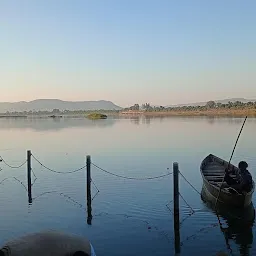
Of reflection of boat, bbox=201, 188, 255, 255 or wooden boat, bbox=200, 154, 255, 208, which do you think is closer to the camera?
reflection of boat, bbox=201, 188, 255, 255

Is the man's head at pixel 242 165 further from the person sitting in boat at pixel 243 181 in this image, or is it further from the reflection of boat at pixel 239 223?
the reflection of boat at pixel 239 223

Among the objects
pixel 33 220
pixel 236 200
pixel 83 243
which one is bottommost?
pixel 33 220

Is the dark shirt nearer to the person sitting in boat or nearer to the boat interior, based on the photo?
the person sitting in boat

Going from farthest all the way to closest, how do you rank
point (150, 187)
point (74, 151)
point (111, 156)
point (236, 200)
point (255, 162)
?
point (74, 151)
point (111, 156)
point (255, 162)
point (150, 187)
point (236, 200)

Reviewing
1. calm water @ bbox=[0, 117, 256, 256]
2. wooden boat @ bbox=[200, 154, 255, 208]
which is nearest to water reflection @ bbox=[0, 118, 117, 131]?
calm water @ bbox=[0, 117, 256, 256]

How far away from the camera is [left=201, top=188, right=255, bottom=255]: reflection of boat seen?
1389 cm

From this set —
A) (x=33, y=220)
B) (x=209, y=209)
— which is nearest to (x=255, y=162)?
(x=209, y=209)

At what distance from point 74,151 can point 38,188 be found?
724 inches

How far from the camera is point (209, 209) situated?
1805 centimetres

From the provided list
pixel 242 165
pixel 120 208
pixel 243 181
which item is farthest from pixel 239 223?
pixel 120 208

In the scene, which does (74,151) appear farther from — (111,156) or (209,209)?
(209,209)

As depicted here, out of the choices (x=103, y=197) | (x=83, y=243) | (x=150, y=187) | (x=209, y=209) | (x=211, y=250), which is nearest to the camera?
(x=83, y=243)

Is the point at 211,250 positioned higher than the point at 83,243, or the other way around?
the point at 83,243

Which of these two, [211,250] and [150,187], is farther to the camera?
[150,187]
